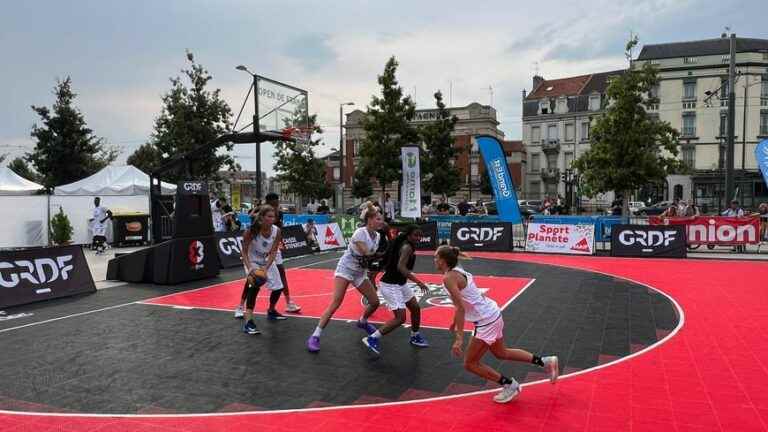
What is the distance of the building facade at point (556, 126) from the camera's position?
65000mm

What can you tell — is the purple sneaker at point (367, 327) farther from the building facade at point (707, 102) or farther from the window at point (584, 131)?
the window at point (584, 131)

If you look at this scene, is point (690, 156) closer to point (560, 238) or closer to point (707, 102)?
point (707, 102)

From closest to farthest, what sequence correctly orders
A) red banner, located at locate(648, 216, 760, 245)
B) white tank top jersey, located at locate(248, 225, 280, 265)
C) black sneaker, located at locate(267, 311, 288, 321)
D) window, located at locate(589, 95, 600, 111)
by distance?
white tank top jersey, located at locate(248, 225, 280, 265) < black sneaker, located at locate(267, 311, 288, 321) < red banner, located at locate(648, 216, 760, 245) < window, located at locate(589, 95, 600, 111)

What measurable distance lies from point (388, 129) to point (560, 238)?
19107 millimetres

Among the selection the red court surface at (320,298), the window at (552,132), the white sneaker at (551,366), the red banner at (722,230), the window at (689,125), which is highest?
the window at (552,132)

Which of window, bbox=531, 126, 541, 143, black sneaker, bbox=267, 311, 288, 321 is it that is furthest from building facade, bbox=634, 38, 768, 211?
black sneaker, bbox=267, 311, 288, 321

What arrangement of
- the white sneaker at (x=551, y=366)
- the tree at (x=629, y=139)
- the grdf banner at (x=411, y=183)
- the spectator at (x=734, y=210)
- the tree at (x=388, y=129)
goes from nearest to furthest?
1. the white sneaker at (x=551, y=366)
2. the spectator at (x=734, y=210)
3. the grdf banner at (x=411, y=183)
4. the tree at (x=629, y=139)
5. the tree at (x=388, y=129)

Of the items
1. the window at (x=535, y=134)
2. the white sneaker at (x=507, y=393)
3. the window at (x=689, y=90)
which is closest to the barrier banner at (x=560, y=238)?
the white sneaker at (x=507, y=393)

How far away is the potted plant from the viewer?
800 inches

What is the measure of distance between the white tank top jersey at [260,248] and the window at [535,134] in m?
63.9

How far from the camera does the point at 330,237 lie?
21203 millimetres

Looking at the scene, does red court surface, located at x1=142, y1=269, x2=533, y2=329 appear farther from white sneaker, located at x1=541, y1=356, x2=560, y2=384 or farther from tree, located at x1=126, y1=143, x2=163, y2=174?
tree, located at x1=126, y1=143, x2=163, y2=174

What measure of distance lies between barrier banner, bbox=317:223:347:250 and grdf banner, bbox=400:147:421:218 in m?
2.85

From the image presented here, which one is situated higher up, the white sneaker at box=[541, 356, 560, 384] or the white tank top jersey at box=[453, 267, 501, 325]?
the white tank top jersey at box=[453, 267, 501, 325]
